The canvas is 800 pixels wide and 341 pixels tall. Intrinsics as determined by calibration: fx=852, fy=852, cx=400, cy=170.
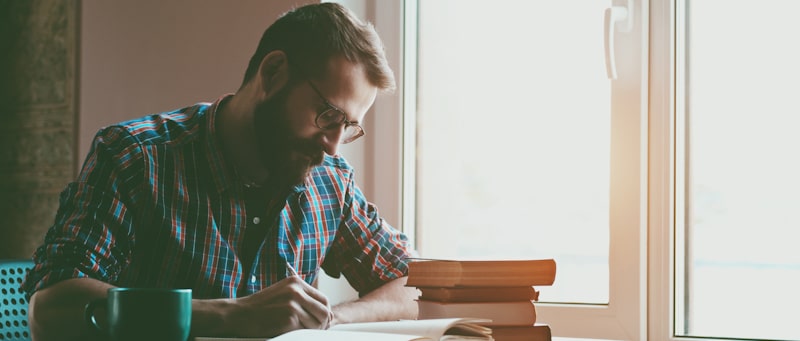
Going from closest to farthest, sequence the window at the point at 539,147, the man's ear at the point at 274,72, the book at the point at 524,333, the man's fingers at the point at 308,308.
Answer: the book at the point at 524,333
the man's fingers at the point at 308,308
the man's ear at the point at 274,72
the window at the point at 539,147

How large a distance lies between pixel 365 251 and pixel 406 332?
76cm

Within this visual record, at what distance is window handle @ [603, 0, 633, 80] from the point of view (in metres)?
1.85

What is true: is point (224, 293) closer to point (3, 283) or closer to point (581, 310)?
point (3, 283)

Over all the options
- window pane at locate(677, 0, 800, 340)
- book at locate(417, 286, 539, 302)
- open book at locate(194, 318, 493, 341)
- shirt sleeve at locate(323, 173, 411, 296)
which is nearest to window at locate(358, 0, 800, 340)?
window pane at locate(677, 0, 800, 340)

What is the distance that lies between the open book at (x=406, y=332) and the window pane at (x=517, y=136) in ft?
2.81

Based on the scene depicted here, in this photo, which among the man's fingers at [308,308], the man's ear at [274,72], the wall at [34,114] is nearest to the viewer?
the man's fingers at [308,308]

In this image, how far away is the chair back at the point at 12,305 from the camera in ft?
5.11

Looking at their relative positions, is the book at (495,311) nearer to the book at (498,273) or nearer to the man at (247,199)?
the book at (498,273)

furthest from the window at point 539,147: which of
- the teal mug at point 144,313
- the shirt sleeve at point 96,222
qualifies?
the teal mug at point 144,313

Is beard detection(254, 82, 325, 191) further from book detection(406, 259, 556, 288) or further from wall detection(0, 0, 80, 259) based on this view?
wall detection(0, 0, 80, 259)

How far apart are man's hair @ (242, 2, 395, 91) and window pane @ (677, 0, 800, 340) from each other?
69 cm

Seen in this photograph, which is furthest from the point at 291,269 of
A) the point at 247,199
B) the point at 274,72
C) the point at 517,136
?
the point at 517,136

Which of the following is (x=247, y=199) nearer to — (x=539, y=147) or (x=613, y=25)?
(x=539, y=147)

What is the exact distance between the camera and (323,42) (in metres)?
1.65
